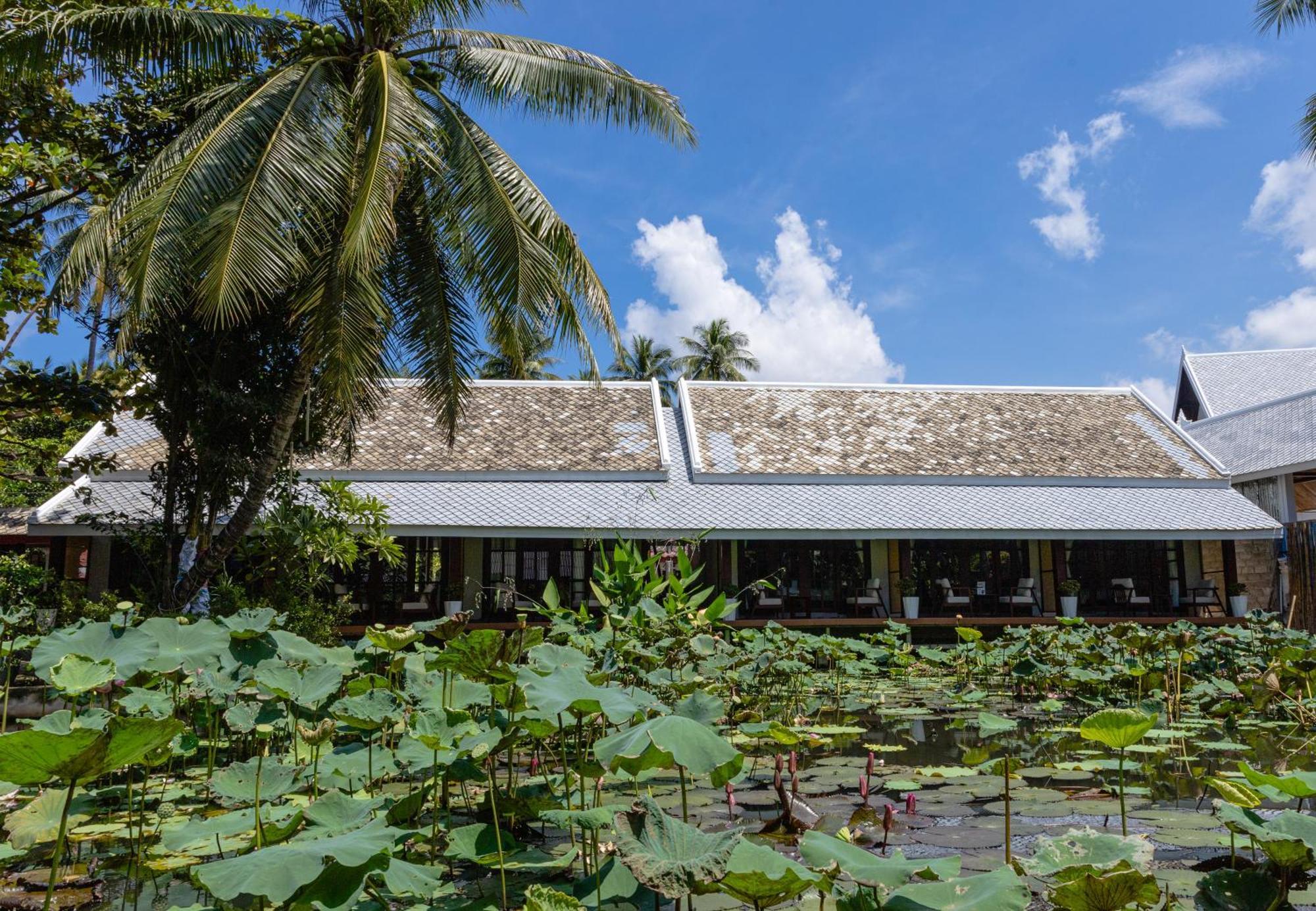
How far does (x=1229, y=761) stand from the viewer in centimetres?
443

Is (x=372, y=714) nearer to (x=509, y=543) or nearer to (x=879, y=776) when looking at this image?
(x=879, y=776)

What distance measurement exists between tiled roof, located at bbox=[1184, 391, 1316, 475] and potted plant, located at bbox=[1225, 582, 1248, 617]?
9.35 ft

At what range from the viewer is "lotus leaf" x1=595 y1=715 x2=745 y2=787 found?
177 centimetres

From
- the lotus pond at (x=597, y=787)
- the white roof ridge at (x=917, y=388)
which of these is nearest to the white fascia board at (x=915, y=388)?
the white roof ridge at (x=917, y=388)

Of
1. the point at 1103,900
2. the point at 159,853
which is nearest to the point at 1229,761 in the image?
the point at 1103,900

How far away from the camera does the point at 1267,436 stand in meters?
17.9

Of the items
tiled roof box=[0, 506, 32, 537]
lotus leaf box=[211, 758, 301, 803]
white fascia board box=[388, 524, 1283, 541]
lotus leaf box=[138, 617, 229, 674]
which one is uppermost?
tiled roof box=[0, 506, 32, 537]

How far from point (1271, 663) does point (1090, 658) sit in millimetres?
1214

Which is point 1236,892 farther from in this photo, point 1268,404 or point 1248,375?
point 1248,375

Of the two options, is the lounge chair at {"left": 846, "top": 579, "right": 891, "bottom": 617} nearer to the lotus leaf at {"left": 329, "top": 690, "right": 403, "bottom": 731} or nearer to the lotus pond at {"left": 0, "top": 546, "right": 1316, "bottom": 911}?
the lotus pond at {"left": 0, "top": 546, "right": 1316, "bottom": 911}

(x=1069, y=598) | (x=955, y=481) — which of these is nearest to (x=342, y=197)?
(x=955, y=481)

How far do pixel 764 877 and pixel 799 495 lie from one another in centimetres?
1308

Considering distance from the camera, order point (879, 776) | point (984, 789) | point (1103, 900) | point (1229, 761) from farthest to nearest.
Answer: point (1229, 761) < point (879, 776) < point (984, 789) < point (1103, 900)

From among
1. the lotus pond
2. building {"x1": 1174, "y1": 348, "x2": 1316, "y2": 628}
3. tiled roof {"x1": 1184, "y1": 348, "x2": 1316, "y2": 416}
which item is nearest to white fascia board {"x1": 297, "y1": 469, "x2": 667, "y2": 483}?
the lotus pond
